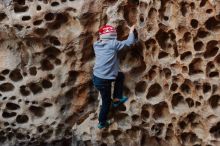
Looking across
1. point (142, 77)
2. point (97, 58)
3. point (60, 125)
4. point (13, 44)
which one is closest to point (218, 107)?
point (142, 77)

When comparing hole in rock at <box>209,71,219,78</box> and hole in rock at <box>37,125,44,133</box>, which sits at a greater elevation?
hole in rock at <box>209,71,219,78</box>

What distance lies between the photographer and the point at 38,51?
4734 millimetres

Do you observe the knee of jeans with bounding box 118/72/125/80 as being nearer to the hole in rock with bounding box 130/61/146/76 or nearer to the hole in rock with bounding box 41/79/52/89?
the hole in rock with bounding box 130/61/146/76

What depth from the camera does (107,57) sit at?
4.29 metres

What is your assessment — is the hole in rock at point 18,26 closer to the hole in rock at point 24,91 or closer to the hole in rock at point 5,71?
the hole in rock at point 5,71

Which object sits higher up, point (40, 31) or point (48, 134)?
point (40, 31)

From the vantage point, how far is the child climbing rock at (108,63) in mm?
4254

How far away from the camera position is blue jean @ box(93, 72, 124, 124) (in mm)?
4336

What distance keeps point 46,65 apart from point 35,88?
221 millimetres

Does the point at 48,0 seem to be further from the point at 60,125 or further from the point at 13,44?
the point at 60,125

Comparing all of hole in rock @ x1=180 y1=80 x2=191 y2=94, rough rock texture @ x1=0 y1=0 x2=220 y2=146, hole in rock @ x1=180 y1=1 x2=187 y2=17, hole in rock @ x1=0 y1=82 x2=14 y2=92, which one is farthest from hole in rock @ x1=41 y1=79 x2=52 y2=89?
hole in rock @ x1=180 y1=1 x2=187 y2=17

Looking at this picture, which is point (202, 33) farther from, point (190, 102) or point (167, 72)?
point (190, 102)

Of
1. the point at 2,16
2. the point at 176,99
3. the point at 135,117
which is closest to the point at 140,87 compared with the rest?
the point at 135,117

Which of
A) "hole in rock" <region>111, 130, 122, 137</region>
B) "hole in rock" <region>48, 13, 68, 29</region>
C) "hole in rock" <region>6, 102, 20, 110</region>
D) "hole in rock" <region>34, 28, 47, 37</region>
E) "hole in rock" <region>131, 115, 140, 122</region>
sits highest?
"hole in rock" <region>48, 13, 68, 29</region>
